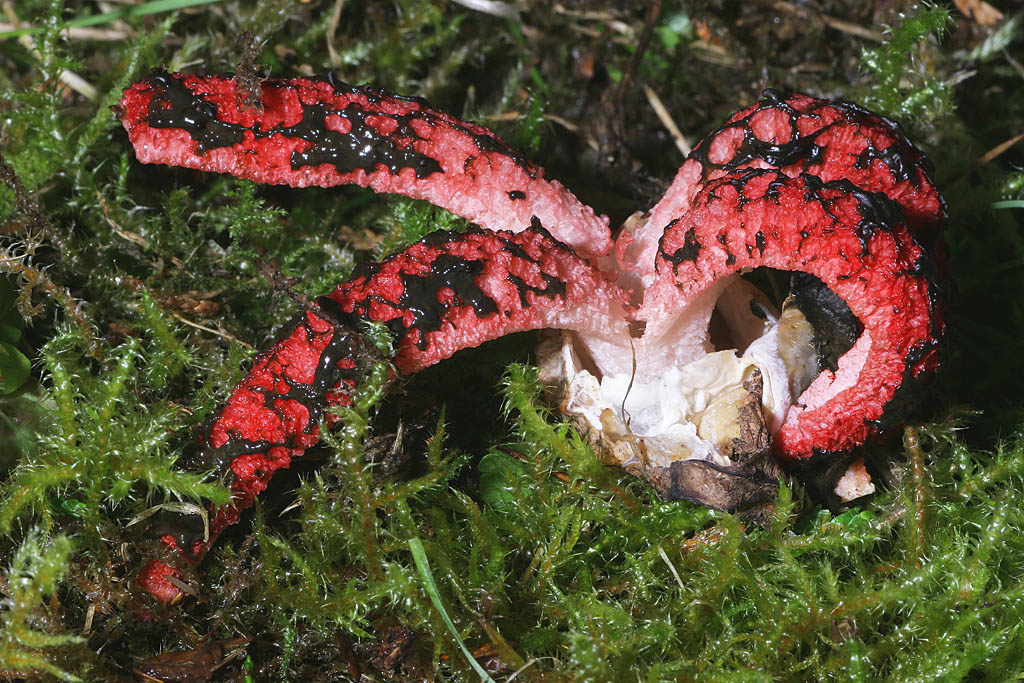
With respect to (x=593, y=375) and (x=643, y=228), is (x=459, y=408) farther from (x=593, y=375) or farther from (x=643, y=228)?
(x=643, y=228)

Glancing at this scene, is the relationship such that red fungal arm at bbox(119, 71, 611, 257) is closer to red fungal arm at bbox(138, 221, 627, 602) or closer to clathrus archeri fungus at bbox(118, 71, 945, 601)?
clathrus archeri fungus at bbox(118, 71, 945, 601)

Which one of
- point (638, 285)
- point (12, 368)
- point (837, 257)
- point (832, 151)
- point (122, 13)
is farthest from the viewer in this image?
point (122, 13)

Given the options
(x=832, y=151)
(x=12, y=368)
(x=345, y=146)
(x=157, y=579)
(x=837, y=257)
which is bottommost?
(x=157, y=579)

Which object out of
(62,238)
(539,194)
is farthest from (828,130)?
(62,238)

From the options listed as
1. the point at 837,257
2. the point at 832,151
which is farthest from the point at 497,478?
the point at 832,151

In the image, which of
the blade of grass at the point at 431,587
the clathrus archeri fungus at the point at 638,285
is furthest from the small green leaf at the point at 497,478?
the blade of grass at the point at 431,587

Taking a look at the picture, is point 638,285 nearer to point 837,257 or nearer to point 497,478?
point 837,257

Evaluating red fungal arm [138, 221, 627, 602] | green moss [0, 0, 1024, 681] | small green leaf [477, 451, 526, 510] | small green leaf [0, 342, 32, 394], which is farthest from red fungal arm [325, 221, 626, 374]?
small green leaf [0, 342, 32, 394]

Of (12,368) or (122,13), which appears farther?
(122,13)
